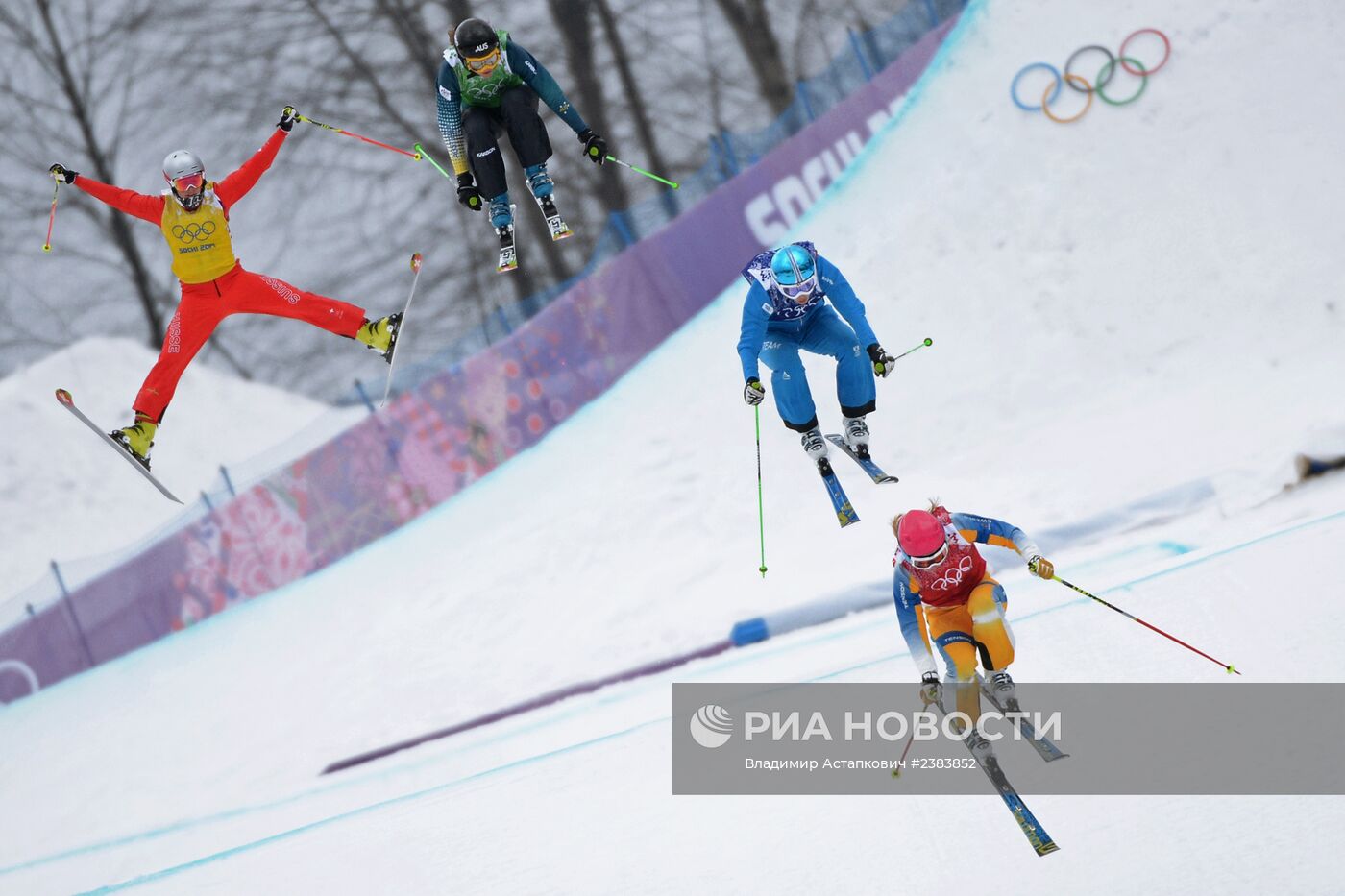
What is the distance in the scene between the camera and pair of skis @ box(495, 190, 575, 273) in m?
6.19

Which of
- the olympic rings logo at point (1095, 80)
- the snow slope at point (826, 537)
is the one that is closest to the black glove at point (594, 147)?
the snow slope at point (826, 537)

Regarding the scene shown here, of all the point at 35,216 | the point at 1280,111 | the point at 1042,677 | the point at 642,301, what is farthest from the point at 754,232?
the point at 35,216

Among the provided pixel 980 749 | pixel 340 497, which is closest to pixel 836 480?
pixel 980 749

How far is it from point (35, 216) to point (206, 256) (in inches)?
610

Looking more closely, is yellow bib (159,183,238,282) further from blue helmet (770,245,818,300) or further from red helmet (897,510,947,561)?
red helmet (897,510,947,561)

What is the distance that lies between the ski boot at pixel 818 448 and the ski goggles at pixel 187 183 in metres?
2.97

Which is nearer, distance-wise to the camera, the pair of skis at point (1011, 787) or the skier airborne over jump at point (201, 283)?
the pair of skis at point (1011, 787)

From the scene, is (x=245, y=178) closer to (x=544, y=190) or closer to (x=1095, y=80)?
(x=544, y=190)

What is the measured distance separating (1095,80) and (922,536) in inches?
322

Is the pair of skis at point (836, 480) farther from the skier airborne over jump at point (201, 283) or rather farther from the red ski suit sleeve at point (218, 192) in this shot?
the red ski suit sleeve at point (218, 192)

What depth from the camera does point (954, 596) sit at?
511 cm

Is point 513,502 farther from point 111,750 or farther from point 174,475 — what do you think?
point 174,475

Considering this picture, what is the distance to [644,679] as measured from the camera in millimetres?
8922

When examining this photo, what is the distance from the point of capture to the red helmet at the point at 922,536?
16.2 ft
